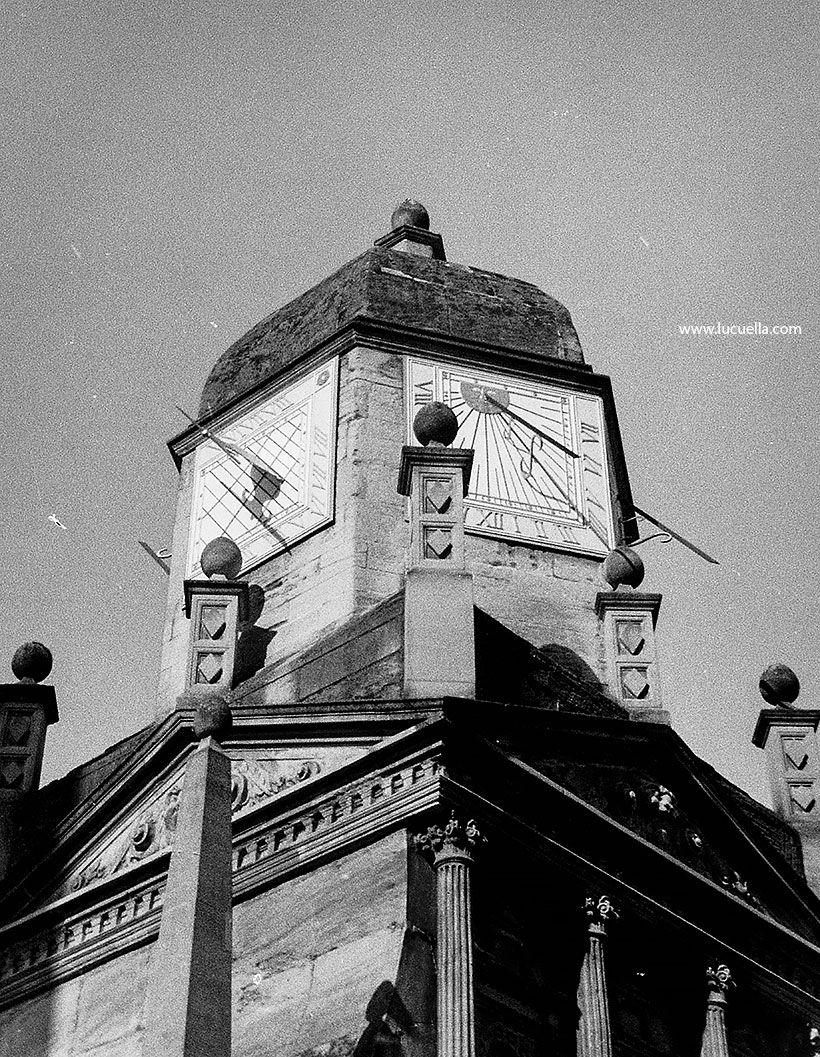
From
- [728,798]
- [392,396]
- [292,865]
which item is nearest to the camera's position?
[292,865]

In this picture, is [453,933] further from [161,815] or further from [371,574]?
[371,574]

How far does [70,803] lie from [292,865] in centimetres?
329

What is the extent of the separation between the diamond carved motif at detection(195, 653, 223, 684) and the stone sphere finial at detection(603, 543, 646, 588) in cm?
375

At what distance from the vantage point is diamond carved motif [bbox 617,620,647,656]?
63.3 feet

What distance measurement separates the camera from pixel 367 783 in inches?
646

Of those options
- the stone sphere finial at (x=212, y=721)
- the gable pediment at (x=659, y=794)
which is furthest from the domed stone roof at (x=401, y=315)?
the stone sphere finial at (x=212, y=721)

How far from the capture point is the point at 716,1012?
1759 cm

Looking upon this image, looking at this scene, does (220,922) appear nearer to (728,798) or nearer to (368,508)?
(728,798)

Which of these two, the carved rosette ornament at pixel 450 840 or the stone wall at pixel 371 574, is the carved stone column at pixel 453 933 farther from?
the stone wall at pixel 371 574

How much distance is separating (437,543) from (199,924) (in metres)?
6.29

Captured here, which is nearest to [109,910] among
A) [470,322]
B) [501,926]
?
[501,926]

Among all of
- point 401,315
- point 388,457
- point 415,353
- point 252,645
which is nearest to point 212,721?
point 252,645

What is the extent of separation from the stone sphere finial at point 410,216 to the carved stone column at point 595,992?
1068 cm

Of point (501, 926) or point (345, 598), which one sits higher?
point (345, 598)
